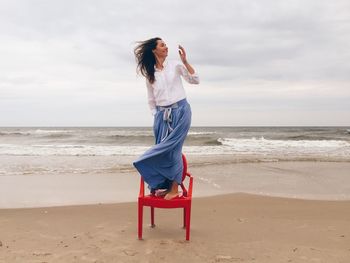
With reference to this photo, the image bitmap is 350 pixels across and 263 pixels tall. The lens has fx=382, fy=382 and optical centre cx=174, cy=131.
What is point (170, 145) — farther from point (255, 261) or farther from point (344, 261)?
point (344, 261)

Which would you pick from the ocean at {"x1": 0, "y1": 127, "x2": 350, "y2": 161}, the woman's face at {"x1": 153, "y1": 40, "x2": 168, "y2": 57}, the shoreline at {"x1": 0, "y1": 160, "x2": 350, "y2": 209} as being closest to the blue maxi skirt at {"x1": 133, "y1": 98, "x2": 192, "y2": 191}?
the woman's face at {"x1": 153, "y1": 40, "x2": 168, "y2": 57}

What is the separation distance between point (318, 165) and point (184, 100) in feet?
25.6

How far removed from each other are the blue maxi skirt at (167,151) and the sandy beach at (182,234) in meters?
0.59

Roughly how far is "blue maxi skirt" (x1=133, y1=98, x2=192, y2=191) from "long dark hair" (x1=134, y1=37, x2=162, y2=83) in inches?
15.6

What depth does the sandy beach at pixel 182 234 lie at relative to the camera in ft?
10.4

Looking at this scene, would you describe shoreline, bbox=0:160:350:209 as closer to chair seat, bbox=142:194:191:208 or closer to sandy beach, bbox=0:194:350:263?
sandy beach, bbox=0:194:350:263

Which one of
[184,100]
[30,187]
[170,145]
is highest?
[184,100]

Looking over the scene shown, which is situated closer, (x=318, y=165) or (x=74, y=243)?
(x=74, y=243)

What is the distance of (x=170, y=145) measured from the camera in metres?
3.65

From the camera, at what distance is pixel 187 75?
3715 mm

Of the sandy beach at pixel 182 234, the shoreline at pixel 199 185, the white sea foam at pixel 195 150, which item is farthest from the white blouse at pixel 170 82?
the white sea foam at pixel 195 150

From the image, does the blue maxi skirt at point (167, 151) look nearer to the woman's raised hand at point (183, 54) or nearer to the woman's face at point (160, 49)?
the woman's raised hand at point (183, 54)

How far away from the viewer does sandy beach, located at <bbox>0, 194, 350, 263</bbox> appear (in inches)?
125

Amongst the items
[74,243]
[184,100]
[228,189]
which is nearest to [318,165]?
[228,189]
